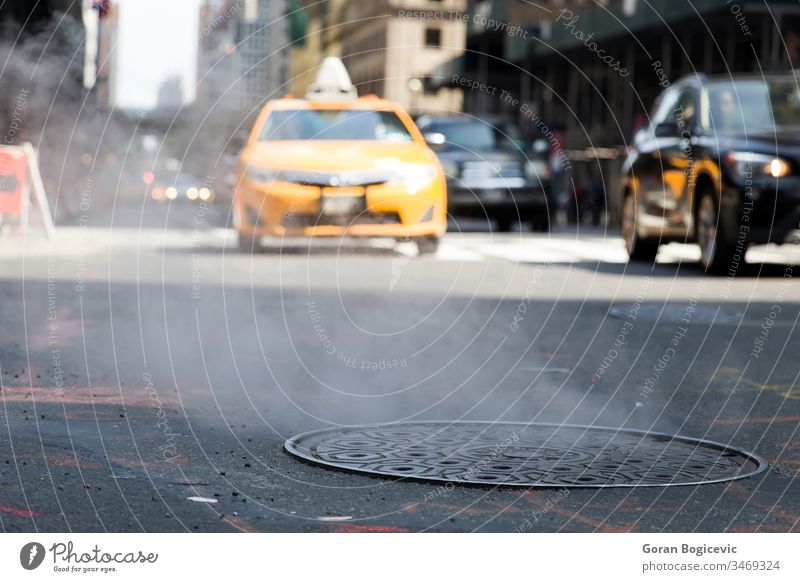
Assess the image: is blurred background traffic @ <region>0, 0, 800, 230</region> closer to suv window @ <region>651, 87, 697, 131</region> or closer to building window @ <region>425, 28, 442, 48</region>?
suv window @ <region>651, 87, 697, 131</region>

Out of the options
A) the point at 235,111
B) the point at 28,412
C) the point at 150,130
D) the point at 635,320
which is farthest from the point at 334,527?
the point at 235,111

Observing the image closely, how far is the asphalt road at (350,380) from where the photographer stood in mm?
4676

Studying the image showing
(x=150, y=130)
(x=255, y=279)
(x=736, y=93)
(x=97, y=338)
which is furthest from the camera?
(x=736, y=93)

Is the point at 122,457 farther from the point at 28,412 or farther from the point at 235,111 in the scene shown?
the point at 235,111

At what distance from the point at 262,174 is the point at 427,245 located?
200 cm

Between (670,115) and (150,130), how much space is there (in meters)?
5.33

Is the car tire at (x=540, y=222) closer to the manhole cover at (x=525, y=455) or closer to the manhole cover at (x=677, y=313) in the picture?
the manhole cover at (x=677, y=313)

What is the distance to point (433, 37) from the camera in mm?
94688

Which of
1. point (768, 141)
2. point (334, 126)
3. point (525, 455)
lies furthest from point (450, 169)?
point (525, 455)

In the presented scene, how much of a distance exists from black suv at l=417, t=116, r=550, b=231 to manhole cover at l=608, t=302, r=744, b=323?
459 inches

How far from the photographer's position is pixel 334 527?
4.39m

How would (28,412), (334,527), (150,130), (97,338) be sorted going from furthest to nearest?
(150,130) → (97,338) → (28,412) → (334,527)

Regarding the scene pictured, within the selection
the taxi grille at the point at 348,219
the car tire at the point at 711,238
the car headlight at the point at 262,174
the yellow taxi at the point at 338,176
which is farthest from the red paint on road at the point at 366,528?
the taxi grille at the point at 348,219

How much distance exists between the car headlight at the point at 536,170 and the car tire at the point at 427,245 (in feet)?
23.2
